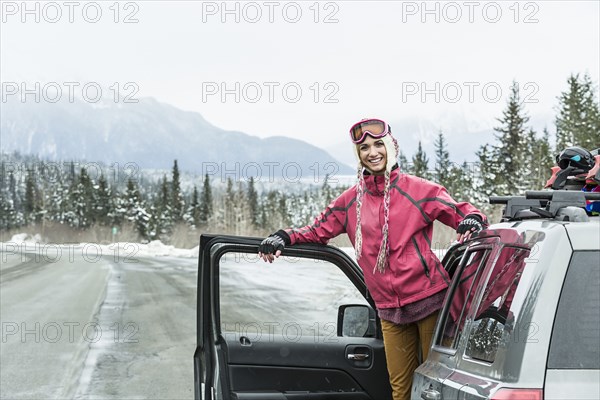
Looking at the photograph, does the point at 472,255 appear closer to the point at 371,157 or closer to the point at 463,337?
the point at 463,337

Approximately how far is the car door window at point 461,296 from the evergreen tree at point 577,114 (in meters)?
48.0

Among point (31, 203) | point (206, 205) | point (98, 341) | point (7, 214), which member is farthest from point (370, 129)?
point (31, 203)

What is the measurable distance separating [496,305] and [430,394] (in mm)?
478

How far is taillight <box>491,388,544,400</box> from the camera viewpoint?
80.6 inches

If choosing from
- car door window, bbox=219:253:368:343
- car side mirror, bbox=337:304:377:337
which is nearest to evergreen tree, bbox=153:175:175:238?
car door window, bbox=219:253:368:343

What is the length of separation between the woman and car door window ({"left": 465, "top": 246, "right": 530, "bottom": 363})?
105cm

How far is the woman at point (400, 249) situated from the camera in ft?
12.2

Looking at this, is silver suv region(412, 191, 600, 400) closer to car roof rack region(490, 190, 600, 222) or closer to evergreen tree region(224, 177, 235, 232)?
car roof rack region(490, 190, 600, 222)

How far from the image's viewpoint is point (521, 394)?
6.76ft

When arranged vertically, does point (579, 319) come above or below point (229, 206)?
above

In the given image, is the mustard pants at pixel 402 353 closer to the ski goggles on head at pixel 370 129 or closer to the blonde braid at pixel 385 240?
the blonde braid at pixel 385 240

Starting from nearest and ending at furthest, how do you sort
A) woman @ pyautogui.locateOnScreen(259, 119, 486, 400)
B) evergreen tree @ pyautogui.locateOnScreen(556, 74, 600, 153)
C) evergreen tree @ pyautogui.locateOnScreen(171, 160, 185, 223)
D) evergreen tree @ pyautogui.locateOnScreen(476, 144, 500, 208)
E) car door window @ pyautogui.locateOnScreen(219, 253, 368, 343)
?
woman @ pyautogui.locateOnScreen(259, 119, 486, 400), car door window @ pyautogui.locateOnScreen(219, 253, 368, 343), evergreen tree @ pyautogui.locateOnScreen(556, 74, 600, 153), evergreen tree @ pyautogui.locateOnScreen(476, 144, 500, 208), evergreen tree @ pyautogui.locateOnScreen(171, 160, 185, 223)

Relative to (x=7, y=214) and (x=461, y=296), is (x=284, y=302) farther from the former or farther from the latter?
(x=7, y=214)

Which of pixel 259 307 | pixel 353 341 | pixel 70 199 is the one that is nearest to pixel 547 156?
pixel 259 307
